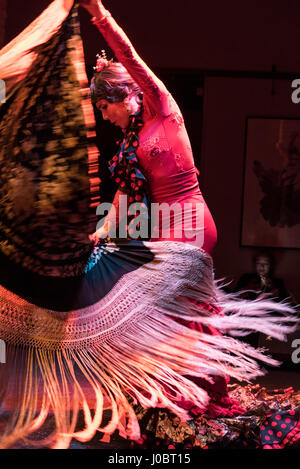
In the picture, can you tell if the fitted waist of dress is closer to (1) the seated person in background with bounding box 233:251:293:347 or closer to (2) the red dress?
(2) the red dress

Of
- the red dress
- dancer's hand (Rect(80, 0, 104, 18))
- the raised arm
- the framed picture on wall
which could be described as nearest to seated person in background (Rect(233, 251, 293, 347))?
the framed picture on wall

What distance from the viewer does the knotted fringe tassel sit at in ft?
4.88

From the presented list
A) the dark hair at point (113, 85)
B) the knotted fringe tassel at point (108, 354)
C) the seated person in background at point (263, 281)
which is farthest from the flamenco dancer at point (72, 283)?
the seated person in background at point (263, 281)

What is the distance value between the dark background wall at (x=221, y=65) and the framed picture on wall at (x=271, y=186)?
70 millimetres

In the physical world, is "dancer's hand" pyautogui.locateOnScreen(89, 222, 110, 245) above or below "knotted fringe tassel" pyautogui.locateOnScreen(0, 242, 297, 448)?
above

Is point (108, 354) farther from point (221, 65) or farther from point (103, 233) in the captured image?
point (221, 65)

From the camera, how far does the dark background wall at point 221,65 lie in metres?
3.23

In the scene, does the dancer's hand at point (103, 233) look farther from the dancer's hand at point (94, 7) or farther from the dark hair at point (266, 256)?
the dark hair at point (266, 256)

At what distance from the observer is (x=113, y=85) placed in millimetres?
1753

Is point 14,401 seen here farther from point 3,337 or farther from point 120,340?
point 120,340

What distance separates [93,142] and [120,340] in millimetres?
584

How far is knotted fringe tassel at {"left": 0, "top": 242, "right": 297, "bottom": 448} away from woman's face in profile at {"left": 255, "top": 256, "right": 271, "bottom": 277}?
73.3 inches

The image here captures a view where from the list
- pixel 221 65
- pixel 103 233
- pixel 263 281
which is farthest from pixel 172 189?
pixel 221 65

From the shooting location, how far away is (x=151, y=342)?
153cm
